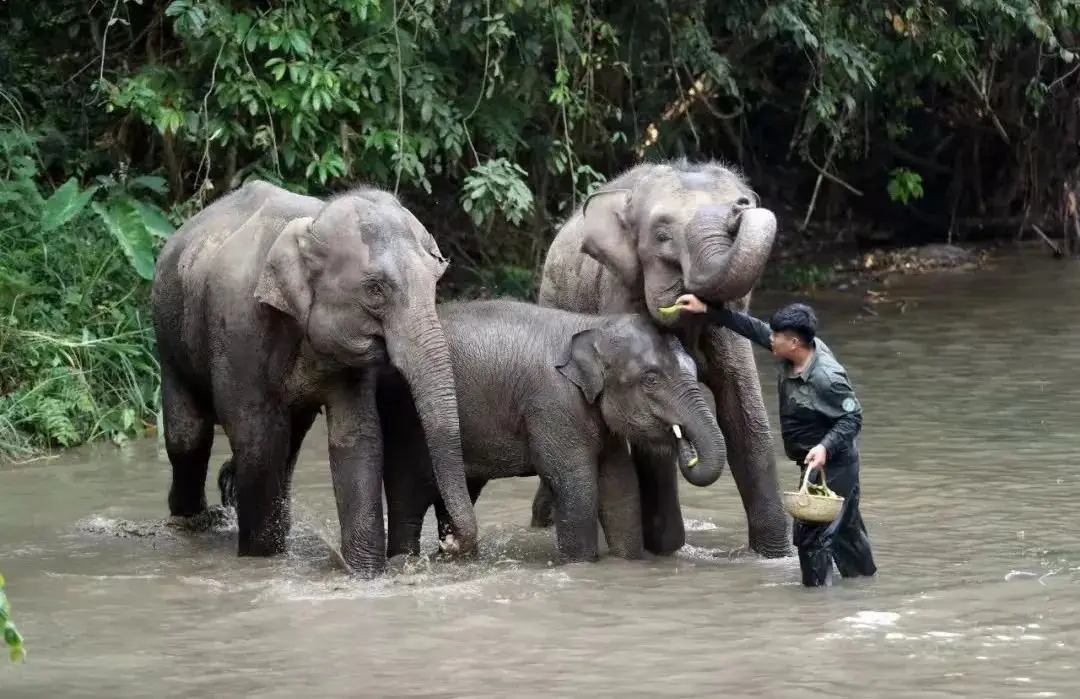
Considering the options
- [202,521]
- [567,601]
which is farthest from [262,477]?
[567,601]

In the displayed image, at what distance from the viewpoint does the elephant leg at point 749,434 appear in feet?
29.2

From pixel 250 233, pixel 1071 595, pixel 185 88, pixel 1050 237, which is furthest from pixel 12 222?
pixel 1050 237

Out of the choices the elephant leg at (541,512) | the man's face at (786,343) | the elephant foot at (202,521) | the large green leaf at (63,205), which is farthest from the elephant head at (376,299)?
the large green leaf at (63,205)

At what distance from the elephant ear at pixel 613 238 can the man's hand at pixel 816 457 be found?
150 centimetres

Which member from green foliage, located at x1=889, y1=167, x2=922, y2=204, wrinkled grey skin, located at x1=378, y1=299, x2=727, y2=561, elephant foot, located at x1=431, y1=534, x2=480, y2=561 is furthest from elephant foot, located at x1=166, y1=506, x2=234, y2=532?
green foliage, located at x1=889, y1=167, x2=922, y2=204

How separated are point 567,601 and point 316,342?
5.05 feet

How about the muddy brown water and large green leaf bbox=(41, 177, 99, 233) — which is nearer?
the muddy brown water

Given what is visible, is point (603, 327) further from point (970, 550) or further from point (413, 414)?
point (970, 550)

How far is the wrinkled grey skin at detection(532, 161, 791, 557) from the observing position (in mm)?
8617

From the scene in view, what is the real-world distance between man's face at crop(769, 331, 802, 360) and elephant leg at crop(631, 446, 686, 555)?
107 cm

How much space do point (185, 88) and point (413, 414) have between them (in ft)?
16.4

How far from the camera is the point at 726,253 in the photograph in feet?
27.3

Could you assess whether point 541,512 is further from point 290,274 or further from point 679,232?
point 290,274

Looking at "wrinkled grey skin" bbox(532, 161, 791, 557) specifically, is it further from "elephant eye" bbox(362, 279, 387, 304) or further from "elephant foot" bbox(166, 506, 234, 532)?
"elephant foot" bbox(166, 506, 234, 532)
